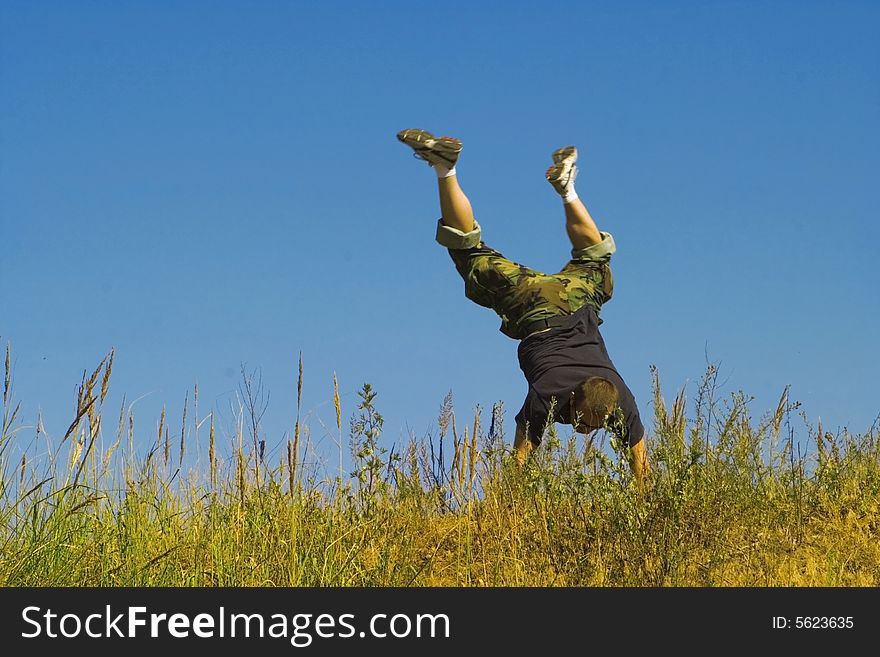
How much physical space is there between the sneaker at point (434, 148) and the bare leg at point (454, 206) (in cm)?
11

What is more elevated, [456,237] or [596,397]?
[456,237]

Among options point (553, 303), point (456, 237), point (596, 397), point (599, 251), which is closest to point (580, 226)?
point (599, 251)

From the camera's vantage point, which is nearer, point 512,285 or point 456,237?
point 456,237

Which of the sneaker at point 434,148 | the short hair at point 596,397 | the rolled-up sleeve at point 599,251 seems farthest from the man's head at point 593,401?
the sneaker at point 434,148

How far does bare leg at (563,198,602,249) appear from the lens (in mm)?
6750

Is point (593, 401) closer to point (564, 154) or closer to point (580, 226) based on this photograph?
point (580, 226)

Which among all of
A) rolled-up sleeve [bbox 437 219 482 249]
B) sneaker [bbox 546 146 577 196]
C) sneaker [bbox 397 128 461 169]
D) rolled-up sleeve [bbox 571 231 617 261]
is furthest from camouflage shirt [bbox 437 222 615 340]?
sneaker [bbox 546 146 577 196]

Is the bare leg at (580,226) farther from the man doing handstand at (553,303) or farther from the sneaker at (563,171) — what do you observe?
the sneaker at (563,171)

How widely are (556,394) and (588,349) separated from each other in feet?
1.48

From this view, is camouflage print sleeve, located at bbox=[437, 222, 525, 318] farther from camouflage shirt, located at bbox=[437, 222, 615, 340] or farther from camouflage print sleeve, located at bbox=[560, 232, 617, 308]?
camouflage print sleeve, located at bbox=[560, 232, 617, 308]

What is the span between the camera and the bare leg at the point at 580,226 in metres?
6.75

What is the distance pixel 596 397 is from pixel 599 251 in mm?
1241

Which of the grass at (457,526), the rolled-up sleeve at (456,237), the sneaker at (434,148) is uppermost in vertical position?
the sneaker at (434,148)

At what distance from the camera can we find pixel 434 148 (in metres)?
6.32
